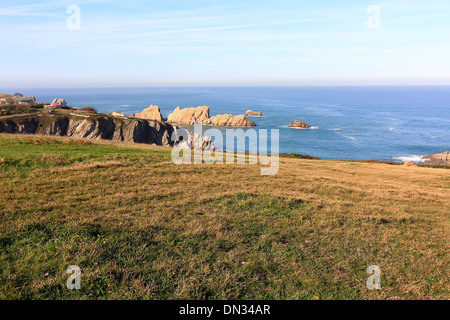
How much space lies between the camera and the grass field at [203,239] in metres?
6.29

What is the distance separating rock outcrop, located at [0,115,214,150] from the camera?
7581cm

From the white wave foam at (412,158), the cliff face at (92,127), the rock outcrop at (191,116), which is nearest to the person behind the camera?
the cliff face at (92,127)

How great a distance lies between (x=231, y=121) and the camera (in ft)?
523

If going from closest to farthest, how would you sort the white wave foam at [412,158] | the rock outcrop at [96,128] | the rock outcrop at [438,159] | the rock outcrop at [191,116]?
the rock outcrop at [96,128] → the rock outcrop at [438,159] → the white wave foam at [412,158] → the rock outcrop at [191,116]

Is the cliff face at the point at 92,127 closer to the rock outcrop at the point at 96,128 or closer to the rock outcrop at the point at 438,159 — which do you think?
the rock outcrop at the point at 96,128

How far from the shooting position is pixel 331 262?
25.6 ft

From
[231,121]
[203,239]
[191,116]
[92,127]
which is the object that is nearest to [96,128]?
[92,127]

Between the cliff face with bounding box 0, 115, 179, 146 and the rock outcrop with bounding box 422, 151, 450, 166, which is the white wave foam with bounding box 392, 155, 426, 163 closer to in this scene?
the rock outcrop with bounding box 422, 151, 450, 166

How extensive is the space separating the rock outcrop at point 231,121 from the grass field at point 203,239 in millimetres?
141132

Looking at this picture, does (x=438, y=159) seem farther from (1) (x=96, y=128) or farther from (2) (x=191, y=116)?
(2) (x=191, y=116)

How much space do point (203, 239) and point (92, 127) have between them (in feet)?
286

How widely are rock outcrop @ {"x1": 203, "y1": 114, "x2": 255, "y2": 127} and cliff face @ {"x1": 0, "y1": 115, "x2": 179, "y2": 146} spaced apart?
57.9 meters

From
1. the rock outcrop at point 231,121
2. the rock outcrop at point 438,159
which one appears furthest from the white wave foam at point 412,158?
the rock outcrop at point 231,121
